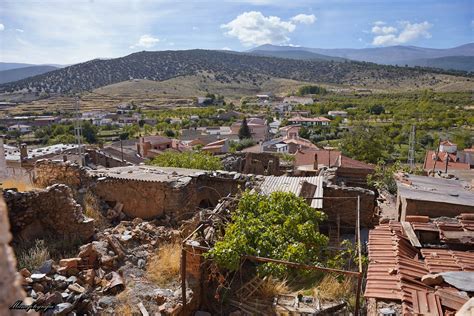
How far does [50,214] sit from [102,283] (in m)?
3.16

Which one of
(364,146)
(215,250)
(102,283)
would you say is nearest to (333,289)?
(215,250)

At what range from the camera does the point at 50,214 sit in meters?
9.60

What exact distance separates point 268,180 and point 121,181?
4641 millimetres

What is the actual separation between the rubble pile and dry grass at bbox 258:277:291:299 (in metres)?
1.30

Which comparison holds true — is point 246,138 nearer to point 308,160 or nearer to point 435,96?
point 308,160

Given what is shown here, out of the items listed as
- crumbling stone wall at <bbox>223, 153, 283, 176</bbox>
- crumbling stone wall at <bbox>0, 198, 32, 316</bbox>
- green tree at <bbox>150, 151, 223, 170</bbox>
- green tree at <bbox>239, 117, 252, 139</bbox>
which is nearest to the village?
crumbling stone wall at <bbox>0, 198, 32, 316</bbox>

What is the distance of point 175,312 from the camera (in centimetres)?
641

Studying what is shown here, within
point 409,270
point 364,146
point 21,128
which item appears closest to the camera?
point 409,270

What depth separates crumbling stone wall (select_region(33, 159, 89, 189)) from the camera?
12781mm

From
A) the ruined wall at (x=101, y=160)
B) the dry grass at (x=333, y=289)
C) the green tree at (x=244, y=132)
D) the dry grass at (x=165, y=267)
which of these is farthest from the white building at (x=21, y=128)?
the dry grass at (x=333, y=289)

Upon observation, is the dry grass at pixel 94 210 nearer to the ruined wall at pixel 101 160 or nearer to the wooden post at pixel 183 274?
the wooden post at pixel 183 274

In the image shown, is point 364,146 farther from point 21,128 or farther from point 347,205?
point 21,128

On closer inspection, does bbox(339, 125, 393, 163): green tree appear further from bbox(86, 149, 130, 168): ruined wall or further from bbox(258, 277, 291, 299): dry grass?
bbox(258, 277, 291, 299): dry grass

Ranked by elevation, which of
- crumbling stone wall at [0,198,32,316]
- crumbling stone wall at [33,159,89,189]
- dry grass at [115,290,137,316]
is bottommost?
dry grass at [115,290,137,316]
